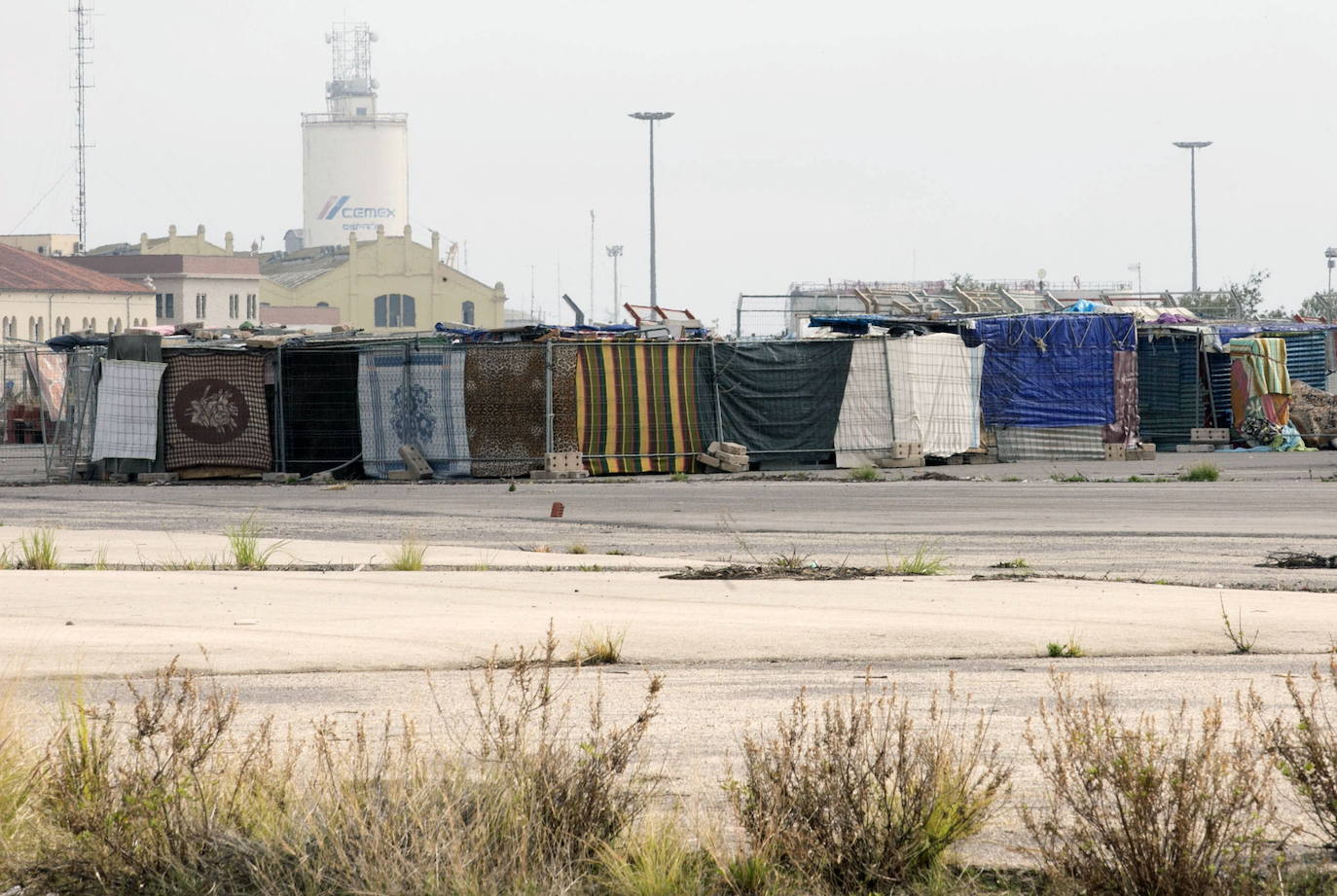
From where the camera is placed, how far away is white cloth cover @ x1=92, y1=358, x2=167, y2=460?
29.0m

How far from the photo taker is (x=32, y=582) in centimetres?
1427

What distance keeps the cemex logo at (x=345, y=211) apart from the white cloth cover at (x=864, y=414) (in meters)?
123

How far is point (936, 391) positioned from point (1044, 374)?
2.83 meters

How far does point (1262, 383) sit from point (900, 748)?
30.4 meters

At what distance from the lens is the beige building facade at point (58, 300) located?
80.2 meters

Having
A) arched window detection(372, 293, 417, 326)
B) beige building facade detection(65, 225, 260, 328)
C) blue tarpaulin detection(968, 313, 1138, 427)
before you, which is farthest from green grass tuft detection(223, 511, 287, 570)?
arched window detection(372, 293, 417, 326)

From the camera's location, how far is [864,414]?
99.5 ft

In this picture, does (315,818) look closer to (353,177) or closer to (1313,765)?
(1313,765)

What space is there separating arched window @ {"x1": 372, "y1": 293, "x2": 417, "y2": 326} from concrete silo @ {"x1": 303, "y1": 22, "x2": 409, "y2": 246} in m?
42.2

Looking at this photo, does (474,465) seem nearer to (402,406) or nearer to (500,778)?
(402,406)

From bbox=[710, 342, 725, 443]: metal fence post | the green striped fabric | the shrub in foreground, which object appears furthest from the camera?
bbox=[710, 342, 725, 443]: metal fence post

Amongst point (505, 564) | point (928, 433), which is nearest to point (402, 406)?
point (928, 433)

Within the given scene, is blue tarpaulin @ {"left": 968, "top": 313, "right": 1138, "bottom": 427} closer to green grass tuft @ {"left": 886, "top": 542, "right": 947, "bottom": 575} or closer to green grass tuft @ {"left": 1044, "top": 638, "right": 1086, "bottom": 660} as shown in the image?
green grass tuft @ {"left": 886, "top": 542, "right": 947, "bottom": 575}

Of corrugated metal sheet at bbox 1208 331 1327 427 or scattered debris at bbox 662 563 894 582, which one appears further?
corrugated metal sheet at bbox 1208 331 1327 427
